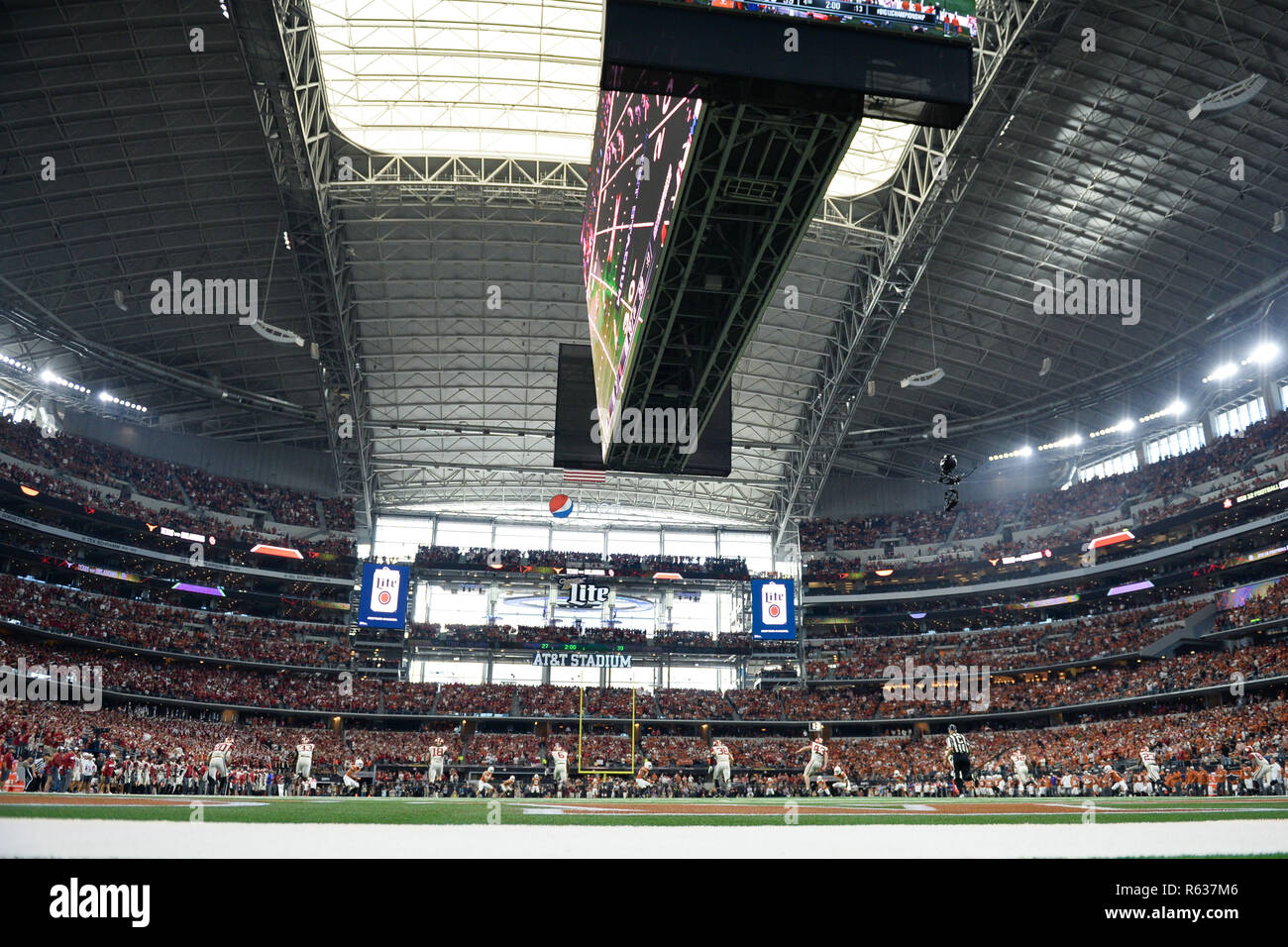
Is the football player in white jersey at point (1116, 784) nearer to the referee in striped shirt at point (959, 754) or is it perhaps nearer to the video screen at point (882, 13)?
the referee in striped shirt at point (959, 754)

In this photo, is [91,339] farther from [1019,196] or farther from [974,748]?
[974,748]

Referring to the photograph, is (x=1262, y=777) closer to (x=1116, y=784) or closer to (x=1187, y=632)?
(x=1116, y=784)

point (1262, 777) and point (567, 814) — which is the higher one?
point (567, 814)

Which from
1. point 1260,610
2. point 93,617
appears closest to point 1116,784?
point 1260,610

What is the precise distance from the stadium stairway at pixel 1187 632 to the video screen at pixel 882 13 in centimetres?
4395

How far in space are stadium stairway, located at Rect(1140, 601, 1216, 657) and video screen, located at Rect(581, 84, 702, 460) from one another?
37.7 m

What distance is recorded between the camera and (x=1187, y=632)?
148ft

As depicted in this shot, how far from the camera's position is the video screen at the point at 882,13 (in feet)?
36.5
